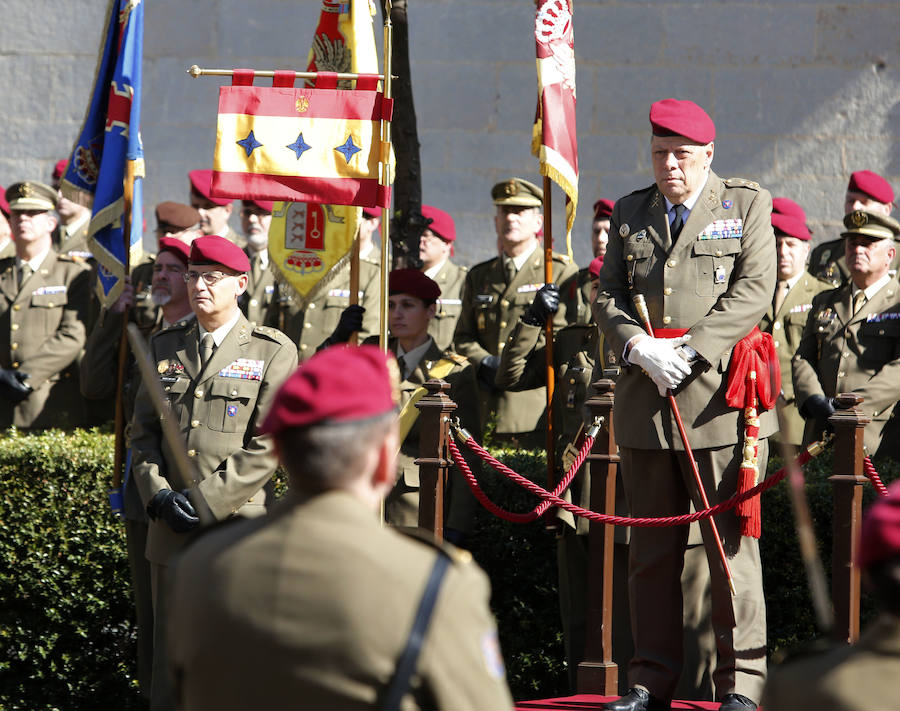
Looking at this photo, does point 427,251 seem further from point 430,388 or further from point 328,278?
point 430,388

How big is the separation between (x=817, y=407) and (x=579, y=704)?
2336 mm

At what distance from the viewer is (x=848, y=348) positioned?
23.1 feet

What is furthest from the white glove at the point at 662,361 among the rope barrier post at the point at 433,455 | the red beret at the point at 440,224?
the red beret at the point at 440,224

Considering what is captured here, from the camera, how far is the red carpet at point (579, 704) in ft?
16.4

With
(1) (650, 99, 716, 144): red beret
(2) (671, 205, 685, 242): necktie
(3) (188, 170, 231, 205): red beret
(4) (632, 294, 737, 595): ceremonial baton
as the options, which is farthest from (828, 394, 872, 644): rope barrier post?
(3) (188, 170, 231, 205): red beret

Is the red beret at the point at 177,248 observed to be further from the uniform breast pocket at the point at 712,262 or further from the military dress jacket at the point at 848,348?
the military dress jacket at the point at 848,348

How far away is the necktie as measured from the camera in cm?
498

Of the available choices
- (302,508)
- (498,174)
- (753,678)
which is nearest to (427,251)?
(498,174)

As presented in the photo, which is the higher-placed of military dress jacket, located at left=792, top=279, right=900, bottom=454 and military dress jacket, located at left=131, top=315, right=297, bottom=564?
military dress jacket, located at left=792, top=279, right=900, bottom=454

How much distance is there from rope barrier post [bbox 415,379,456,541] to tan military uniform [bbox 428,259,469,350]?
3228 millimetres

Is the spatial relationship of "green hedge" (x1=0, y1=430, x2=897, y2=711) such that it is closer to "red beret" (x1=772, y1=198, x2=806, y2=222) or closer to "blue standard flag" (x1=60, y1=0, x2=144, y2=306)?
"blue standard flag" (x1=60, y1=0, x2=144, y2=306)

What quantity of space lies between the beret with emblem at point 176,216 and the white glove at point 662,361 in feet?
16.5

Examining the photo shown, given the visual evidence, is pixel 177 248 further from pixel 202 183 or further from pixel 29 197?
pixel 202 183

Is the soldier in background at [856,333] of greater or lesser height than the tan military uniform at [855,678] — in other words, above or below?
above
